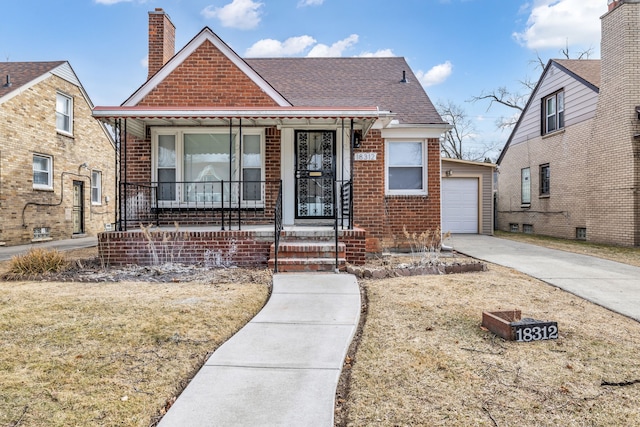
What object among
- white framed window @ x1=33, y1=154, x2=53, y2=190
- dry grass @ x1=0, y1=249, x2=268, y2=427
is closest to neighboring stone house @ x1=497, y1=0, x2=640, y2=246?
dry grass @ x1=0, y1=249, x2=268, y2=427

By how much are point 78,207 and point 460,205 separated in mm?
15395

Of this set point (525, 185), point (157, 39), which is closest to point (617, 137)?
point (525, 185)

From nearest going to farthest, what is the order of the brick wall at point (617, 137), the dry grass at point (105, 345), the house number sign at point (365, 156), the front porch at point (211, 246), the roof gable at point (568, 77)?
the dry grass at point (105, 345) → the front porch at point (211, 246) → the house number sign at point (365, 156) → the brick wall at point (617, 137) → the roof gable at point (568, 77)

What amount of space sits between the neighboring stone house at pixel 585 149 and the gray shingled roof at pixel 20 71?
60.5 ft

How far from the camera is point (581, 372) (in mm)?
3062

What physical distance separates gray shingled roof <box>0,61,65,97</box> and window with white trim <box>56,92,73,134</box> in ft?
3.36

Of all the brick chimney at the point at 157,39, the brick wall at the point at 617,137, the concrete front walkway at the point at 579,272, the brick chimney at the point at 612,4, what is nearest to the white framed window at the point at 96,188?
the brick chimney at the point at 157,39

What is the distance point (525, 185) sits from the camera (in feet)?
59.7

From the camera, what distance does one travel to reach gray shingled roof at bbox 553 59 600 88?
1404cm

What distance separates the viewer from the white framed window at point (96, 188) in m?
18.0

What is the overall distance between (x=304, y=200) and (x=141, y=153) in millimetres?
3873

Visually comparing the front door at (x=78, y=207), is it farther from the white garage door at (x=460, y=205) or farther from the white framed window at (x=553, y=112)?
the white framed window at (x=553, y=112)

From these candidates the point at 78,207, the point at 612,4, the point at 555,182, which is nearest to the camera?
the point at 612,4

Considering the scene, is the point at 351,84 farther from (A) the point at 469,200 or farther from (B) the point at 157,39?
(A) the point at 469,200
